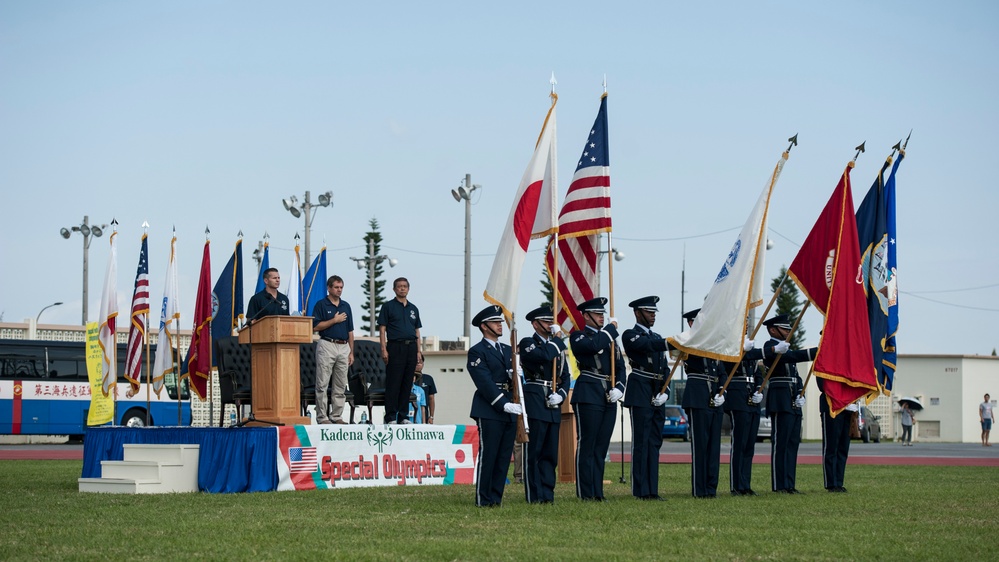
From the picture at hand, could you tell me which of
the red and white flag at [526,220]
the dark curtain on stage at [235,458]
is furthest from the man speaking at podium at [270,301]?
the red and white flag at [526,220]

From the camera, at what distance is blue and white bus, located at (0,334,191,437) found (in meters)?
34.5

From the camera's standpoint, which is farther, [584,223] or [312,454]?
[312,454]

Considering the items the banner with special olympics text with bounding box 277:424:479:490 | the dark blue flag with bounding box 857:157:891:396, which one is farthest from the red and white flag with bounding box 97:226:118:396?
the dark blue flag with bounding box 857:157:891:396

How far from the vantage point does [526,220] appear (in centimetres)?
1228

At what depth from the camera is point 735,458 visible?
13188 millimetres

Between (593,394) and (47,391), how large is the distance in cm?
2687

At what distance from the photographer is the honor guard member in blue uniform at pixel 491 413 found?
11.5m

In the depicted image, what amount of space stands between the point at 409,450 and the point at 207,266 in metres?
5.41

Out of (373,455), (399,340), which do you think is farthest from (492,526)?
(373,455)

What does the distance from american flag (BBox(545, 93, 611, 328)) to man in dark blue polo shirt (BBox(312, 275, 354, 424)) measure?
10.8ft

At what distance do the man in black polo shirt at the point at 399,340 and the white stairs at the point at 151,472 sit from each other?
2443 mm

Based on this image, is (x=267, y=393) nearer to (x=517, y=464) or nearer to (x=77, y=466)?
(x=517, y=464)

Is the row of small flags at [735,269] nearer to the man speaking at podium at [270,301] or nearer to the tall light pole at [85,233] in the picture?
the man speaking at podium at [270,301]

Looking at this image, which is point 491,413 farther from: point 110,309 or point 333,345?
point 110,309
